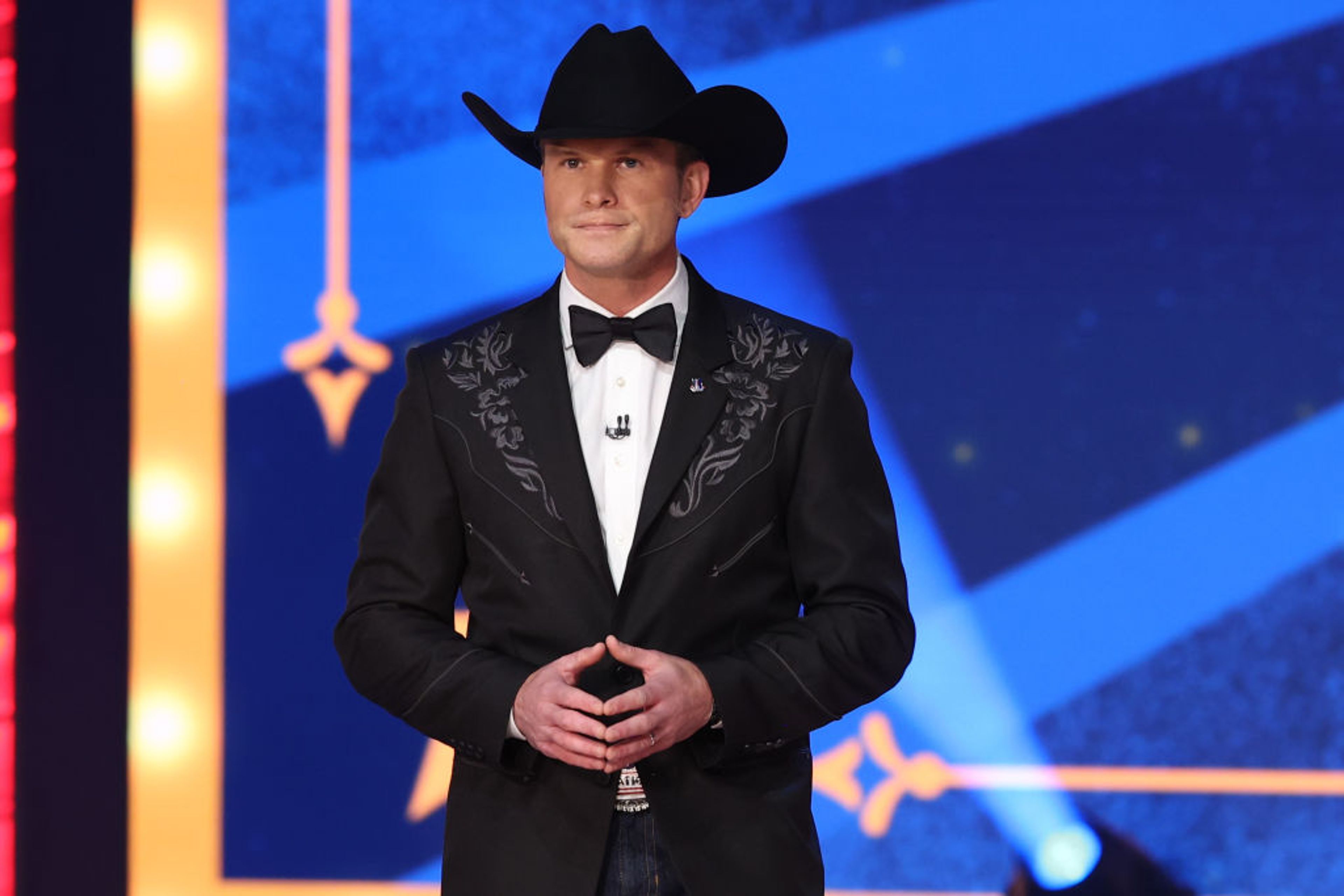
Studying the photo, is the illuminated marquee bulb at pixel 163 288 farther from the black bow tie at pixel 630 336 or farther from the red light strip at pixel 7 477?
the black bow tie at pixel 630 336

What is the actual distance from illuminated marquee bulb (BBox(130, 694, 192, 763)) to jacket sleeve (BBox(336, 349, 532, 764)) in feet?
5.40

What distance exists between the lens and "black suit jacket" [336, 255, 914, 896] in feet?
6.13

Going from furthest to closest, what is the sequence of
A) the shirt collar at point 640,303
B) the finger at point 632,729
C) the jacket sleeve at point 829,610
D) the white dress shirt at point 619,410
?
the shirt collar at point 640,303 → the white dress shirt at point 619,410 → the jacket sleeve at point 829,610 → the finger at point 632,729

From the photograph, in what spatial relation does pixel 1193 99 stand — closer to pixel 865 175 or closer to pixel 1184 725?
pixel 865 175

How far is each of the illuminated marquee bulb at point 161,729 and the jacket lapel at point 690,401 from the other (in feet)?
6.36

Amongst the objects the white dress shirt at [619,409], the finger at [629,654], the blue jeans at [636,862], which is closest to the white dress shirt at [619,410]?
the white dress shirt at [619,409]

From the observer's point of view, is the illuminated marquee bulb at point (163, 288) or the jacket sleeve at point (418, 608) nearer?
the jacket sleeve at point (418, 608)

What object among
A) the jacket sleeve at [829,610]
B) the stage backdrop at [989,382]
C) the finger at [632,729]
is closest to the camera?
the finger at [632,729]

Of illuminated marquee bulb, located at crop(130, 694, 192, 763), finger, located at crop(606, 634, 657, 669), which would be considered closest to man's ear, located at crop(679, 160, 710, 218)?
finger, located at crop(606, 634, 657, 669)

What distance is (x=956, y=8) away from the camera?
339cm

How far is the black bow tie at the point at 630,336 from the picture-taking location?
6.65 ft

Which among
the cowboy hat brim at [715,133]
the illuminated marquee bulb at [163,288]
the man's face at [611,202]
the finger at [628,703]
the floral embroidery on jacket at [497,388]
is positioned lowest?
the finger at [628,703]

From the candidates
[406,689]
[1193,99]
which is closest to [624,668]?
[406,689]

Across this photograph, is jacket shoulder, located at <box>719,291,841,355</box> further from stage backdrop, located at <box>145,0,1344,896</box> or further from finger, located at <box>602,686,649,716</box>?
stage backdrop, located at <box>145,0,1344,896</box>
